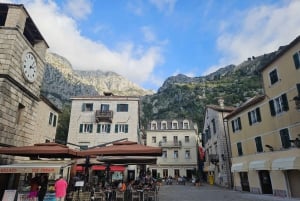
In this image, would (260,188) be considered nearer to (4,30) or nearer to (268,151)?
(268,151)

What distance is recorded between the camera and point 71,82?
385 feet

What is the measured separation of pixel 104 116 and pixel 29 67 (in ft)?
66.8

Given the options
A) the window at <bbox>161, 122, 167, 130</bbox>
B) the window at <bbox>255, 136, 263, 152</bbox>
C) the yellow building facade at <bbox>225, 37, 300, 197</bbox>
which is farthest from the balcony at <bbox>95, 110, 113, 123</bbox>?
the window at <bbox>255, 136, 263, 152</bbox>

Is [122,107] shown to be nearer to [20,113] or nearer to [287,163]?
[20,113]

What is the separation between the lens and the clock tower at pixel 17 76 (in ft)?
43.1

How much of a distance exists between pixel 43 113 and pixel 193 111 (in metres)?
70.8

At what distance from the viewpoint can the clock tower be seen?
43.1 ft

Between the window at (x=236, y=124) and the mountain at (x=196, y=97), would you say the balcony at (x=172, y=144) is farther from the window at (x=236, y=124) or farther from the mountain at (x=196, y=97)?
the mountain at (x=196, y=97)

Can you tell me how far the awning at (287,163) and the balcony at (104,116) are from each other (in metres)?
23.7

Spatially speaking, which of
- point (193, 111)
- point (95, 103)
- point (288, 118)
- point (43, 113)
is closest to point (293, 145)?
point (288, 118)

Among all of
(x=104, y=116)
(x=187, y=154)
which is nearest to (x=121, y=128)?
(x=104, y=116)

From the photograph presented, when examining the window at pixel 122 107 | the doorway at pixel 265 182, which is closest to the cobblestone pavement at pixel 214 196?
the doorway at pixel 265 182

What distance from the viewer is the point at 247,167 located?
74.4 ft

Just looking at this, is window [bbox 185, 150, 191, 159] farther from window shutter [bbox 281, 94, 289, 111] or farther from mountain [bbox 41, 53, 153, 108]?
mountain [bbox 41, 53, 153, 108]
